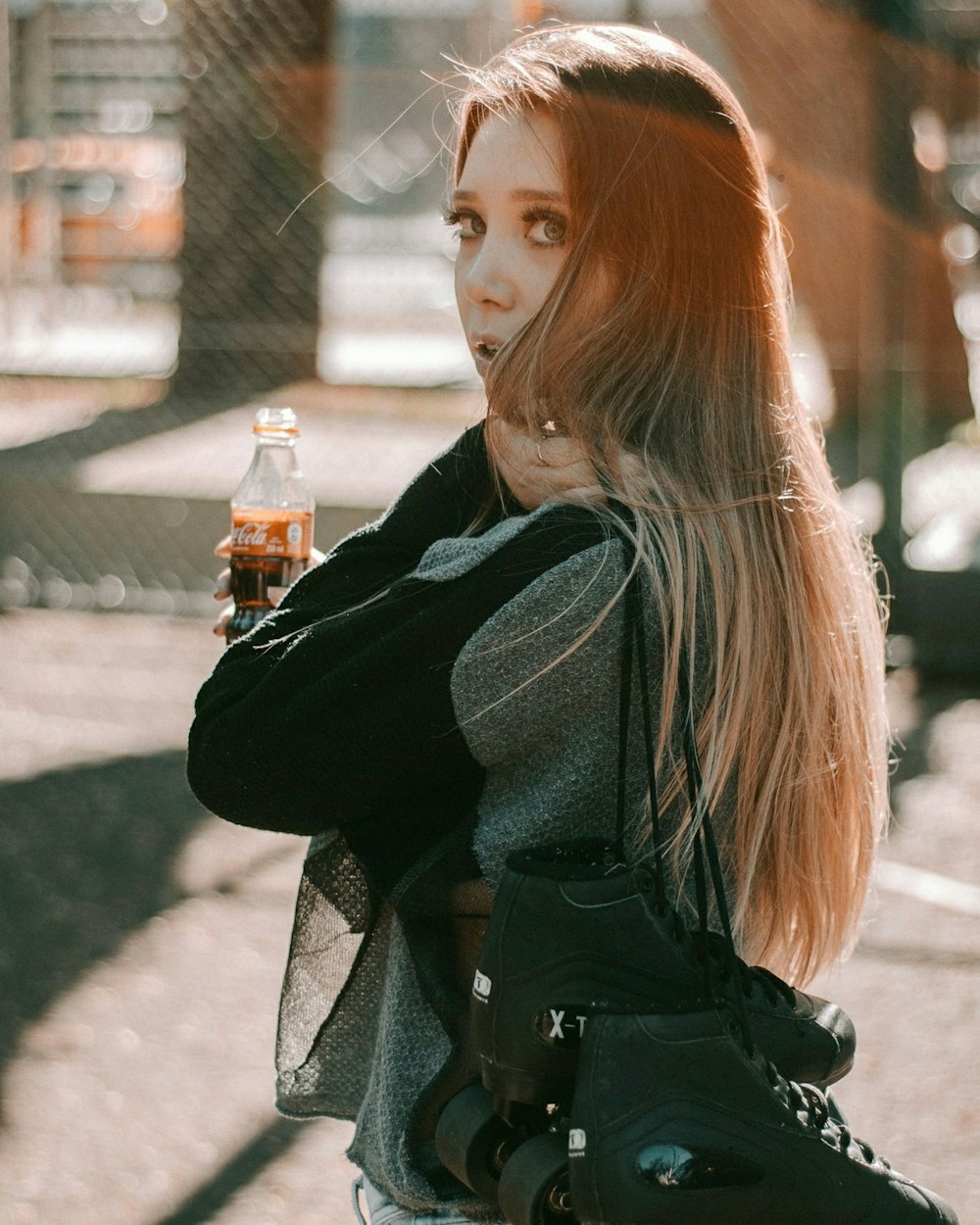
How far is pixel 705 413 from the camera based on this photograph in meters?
1.53

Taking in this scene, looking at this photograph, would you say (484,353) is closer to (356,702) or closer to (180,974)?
(356,702)

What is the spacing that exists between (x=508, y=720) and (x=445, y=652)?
8 centimetres

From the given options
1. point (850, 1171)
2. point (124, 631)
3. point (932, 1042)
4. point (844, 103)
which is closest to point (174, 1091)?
point (932, 1042)

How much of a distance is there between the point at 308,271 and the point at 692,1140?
31.3ft

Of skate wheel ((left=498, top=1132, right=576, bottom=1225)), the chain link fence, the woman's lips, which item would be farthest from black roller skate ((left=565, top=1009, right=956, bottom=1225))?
the chain link fence

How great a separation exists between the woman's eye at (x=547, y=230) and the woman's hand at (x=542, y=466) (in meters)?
0.18

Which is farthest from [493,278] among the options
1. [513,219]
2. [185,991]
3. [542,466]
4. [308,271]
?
[308,271]

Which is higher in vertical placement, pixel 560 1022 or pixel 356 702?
pixel 356 702

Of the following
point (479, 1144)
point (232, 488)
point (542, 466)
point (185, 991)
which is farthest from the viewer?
point (232, 488)

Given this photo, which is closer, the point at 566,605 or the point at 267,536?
the point at 566,605

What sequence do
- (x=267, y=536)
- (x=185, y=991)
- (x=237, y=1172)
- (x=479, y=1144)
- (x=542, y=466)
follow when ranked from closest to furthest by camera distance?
(x=479, y=1144), (x=542, y=466), (x=267, y=536), (x=237, y=1172), (x=185, y=991)

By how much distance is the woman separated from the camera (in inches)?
57.1

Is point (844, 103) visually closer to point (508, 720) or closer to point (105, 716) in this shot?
point (105, 716)

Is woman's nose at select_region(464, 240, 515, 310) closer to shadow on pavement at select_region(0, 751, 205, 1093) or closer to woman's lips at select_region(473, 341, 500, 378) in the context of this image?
woman's lips at select_region(473, 341, 500, 378)
